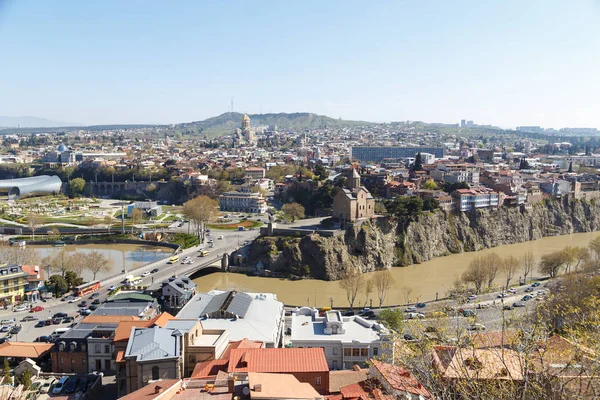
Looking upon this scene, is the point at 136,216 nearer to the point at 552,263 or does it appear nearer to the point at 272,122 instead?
the point at 552,263

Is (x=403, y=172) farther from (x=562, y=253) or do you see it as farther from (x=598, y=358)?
(x=598, y=358)

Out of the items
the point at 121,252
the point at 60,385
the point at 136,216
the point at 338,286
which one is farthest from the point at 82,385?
the point at 136,216

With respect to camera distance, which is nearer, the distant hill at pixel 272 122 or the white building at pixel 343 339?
the white building at pixel 343 339

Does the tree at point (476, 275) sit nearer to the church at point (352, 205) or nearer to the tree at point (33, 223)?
the church at point (352, 205)

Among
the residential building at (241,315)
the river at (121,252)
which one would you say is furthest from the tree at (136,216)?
the residential building at (241,315)

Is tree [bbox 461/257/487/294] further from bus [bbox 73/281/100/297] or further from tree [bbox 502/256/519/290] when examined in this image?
bus [bbox 73/281/100/297]

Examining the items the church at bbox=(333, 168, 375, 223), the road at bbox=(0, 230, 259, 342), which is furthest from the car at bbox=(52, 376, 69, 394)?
the church at bbox=(333, 168, 375, 223)
